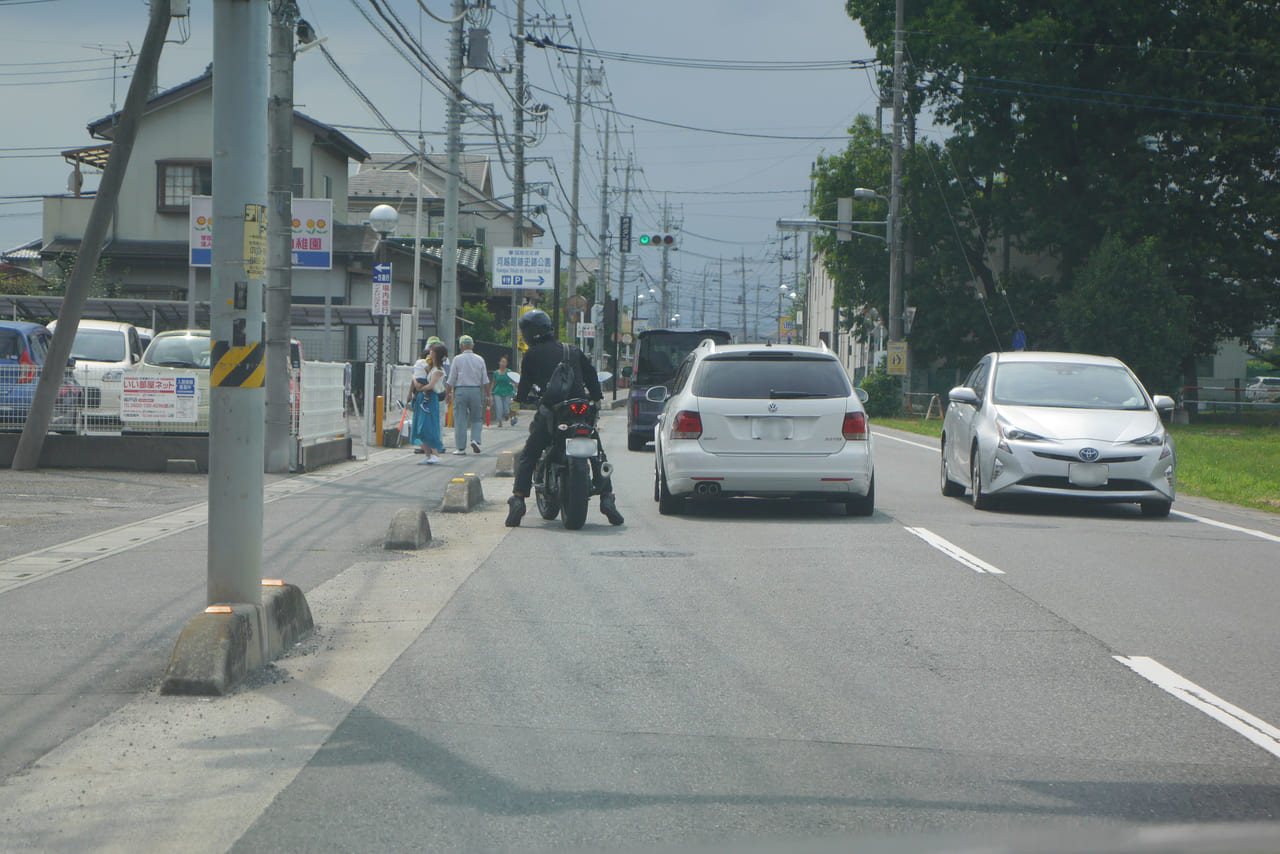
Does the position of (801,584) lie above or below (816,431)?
below

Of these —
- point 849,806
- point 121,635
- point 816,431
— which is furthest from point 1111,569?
point 121,635

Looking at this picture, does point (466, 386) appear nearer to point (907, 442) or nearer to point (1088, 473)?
point (1088, 473)

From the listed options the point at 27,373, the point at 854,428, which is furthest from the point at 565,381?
the point at 27,373

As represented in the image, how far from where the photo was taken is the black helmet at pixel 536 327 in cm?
1136

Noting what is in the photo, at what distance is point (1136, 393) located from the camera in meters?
13.6

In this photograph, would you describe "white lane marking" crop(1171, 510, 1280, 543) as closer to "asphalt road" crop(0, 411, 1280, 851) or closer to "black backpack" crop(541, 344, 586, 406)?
"asphalt road" crop(0, 411, 1280, 851)

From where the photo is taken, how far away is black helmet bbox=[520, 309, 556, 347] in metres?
11.4

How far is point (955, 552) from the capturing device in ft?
33.2

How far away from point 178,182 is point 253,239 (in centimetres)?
3594

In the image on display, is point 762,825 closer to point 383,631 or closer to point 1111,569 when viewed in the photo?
point 383,631

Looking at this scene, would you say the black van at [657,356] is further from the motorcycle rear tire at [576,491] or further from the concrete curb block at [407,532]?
the concrete curb block at [407,532]

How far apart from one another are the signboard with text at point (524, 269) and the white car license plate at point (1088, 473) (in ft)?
92.7

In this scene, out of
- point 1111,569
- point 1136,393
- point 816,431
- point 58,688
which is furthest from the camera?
point 1136,393

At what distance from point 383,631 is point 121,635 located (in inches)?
52.0
